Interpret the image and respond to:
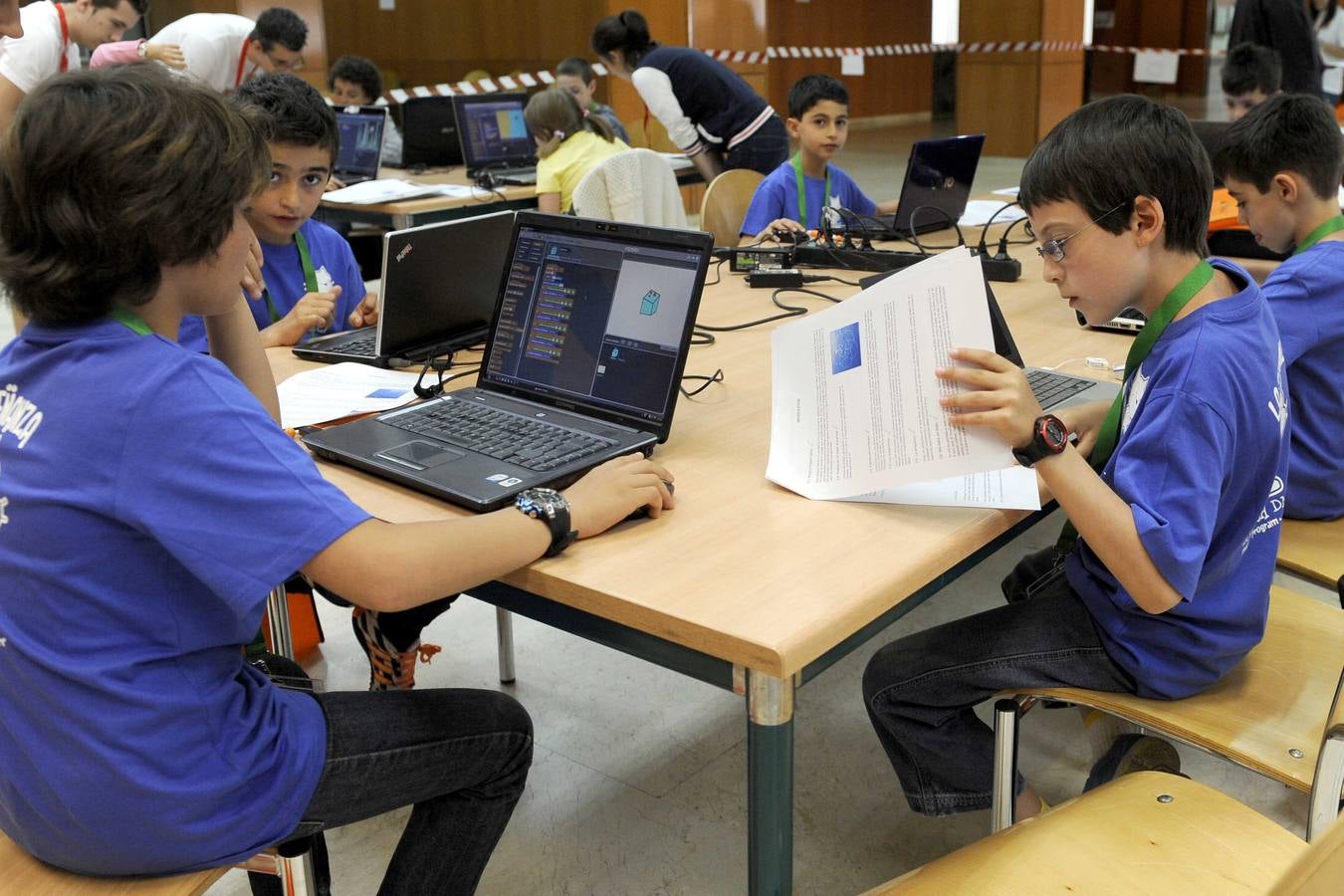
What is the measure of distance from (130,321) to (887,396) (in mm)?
776

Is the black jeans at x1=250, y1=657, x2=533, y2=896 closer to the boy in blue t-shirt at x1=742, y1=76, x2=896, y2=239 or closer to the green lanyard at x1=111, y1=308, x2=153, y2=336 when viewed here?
the green lanyard at x1=111, y1=308, x2=153, y2=336

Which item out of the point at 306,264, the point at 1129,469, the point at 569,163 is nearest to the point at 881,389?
the point at 1129,469

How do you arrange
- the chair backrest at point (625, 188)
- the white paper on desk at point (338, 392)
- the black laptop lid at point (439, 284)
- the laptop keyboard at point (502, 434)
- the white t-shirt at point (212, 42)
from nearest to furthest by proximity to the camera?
the laptop keyboard at point (502, 434), the white paper on desk at point (338, 392), the black laptop lid at point (439, 284), the chair backrest at point (625, 188), the white t-shirt at point (212, 42)

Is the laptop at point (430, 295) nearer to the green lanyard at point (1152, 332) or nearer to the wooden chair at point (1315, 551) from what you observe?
the green lanyard at point (1152, 332)

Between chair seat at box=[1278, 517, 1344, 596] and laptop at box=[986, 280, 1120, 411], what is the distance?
13.4 inches

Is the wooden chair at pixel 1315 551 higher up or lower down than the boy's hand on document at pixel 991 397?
lower down

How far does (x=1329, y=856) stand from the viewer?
2.24ft

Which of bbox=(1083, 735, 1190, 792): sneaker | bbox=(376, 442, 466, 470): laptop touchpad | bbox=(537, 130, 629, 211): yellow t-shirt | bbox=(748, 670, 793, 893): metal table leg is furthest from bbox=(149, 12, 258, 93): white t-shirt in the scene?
bbox=(748, 670, 793, 893): metal table leg

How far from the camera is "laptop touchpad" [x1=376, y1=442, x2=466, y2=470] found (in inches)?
56.7

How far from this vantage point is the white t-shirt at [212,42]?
4.44 meters

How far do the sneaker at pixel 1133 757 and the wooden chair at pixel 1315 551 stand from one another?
0.34 metres

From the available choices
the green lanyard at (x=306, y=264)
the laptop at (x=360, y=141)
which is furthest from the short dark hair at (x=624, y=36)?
the green lanyard at (x=306, y=264)

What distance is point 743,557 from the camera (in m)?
1.24

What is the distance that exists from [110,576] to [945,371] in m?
0.83
